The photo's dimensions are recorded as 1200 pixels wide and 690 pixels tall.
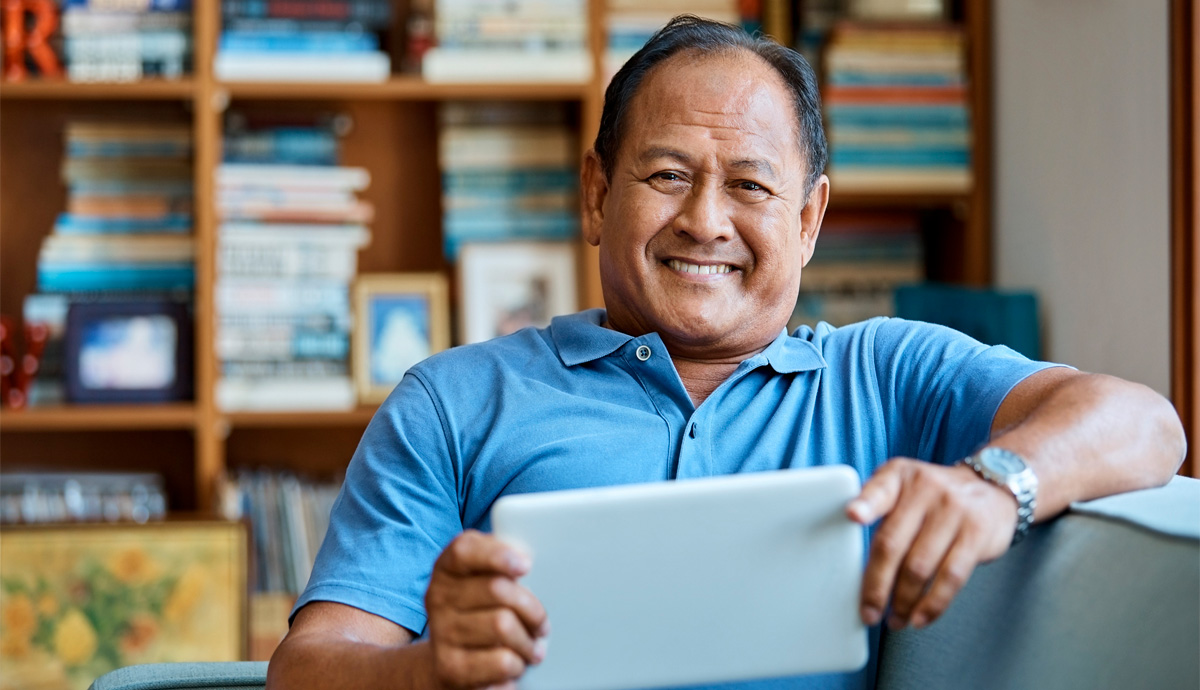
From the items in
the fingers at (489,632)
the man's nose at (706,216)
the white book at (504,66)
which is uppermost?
the white book at (504,66)

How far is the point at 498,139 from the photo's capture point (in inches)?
95.8

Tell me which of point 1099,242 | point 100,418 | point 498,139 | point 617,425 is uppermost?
point 498,139

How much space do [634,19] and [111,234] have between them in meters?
→ 1.16

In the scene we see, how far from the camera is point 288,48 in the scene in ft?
7.58

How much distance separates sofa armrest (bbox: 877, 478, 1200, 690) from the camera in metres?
0.77

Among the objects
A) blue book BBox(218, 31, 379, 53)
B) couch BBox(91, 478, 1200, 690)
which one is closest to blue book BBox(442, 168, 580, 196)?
blue book BBox(218, 31, 379, 53)

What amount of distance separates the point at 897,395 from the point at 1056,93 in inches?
42.8

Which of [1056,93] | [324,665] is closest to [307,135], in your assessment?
[1056,93]

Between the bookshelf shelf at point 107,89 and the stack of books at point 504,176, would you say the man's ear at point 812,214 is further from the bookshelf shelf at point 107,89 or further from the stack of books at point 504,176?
the bookshelf shelf at point 107,89

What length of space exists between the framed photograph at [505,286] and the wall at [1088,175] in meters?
0.93

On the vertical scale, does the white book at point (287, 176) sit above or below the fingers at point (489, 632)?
above

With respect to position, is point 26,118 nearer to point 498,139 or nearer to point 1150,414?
point 498,139

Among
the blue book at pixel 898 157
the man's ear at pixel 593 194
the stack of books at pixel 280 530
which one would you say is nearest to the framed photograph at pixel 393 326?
the stack of books at pixel 280 530

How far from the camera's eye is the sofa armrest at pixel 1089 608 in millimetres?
767
